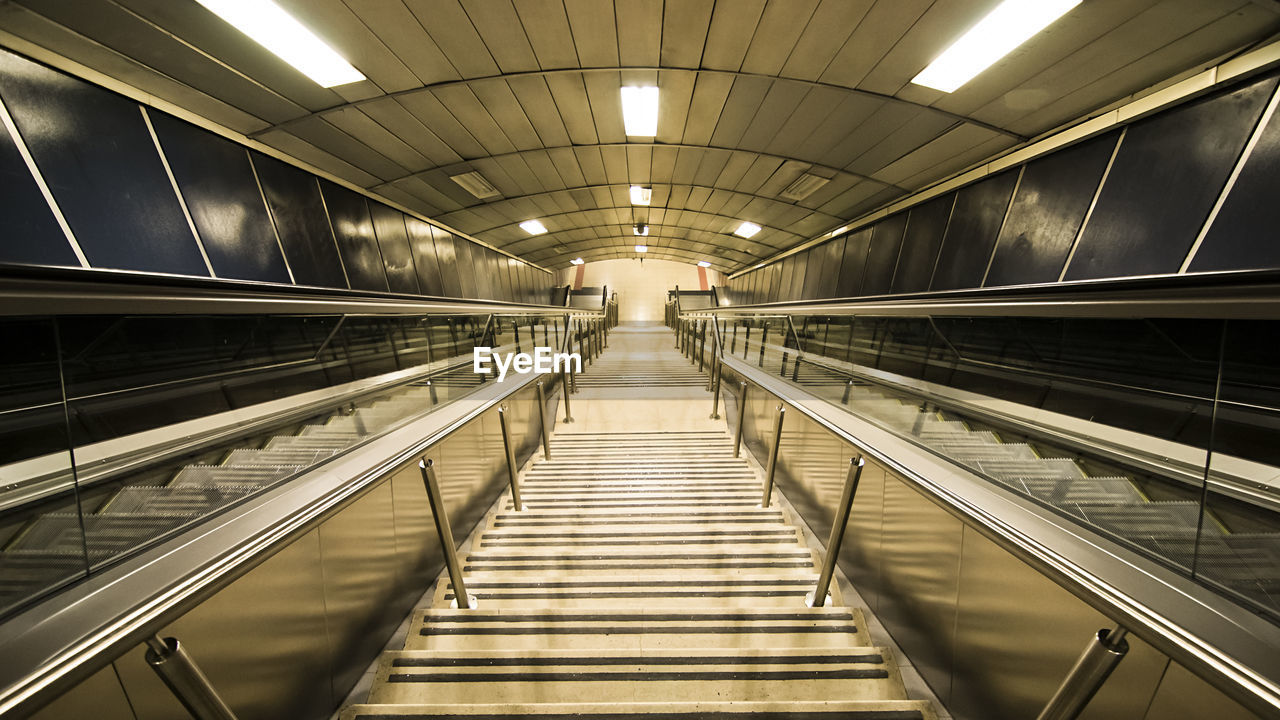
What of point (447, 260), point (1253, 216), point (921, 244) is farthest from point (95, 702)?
point (447, 260)

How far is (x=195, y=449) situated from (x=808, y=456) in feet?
10.1

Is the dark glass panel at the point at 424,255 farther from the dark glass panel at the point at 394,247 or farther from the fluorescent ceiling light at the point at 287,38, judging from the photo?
the fluorescent ceiling light at the point at 287,38

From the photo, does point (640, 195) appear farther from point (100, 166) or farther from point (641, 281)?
point (641, 281)

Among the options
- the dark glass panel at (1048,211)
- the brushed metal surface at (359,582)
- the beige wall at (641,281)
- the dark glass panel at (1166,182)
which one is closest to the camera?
the brushed metal surface at (359,582)

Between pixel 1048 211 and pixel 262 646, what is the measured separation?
23.9ft

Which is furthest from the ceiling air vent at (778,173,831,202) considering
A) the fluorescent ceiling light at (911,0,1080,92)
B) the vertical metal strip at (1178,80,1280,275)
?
the vertical metal strip at (1178,80,1280,275)

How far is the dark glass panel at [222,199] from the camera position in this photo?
Result: 4.71 meters

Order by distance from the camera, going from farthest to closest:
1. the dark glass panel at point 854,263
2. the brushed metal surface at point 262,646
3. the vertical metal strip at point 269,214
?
the dark glass panel at point 854,263, the vertical metal strip at point 269,214, the brushed metal surface at point 262,646

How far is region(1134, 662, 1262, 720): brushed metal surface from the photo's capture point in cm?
78

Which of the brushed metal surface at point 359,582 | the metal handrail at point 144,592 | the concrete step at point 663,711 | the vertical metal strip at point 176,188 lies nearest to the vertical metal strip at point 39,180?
the vertical metal strip at point 176,188

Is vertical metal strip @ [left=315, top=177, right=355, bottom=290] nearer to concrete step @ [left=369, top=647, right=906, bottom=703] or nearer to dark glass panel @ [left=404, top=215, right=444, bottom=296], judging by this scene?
dark glass panel @ [left=404, top=215, right=444, bottom=296]

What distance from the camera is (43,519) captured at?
102 cm

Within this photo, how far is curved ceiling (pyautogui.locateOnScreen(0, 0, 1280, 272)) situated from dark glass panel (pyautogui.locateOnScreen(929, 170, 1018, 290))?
17.3 inches

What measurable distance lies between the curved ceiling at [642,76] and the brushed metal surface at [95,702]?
4.22 meters
